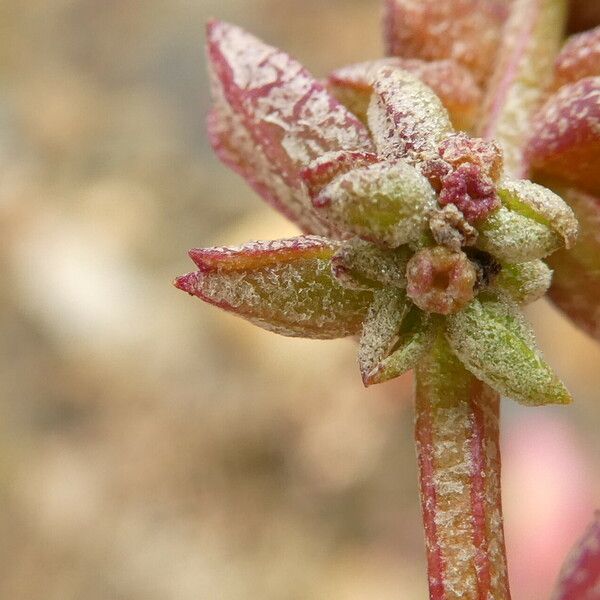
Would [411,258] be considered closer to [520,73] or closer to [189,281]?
[189,281]

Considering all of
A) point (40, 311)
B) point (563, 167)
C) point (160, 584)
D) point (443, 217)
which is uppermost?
point (40, 311)

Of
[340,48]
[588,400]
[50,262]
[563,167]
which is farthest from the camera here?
[340,48]

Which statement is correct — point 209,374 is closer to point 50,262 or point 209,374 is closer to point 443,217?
point 50,262

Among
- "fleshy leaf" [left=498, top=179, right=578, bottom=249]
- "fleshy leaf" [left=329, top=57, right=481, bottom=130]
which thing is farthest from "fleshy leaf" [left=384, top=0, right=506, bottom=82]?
"fleshy leaf" [left=498, top=179, right=578, bottom=249]

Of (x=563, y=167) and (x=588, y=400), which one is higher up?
(x=588, y=400)

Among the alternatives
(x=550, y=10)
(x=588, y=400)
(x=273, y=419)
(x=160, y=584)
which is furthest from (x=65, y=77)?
(x=550, y=10)

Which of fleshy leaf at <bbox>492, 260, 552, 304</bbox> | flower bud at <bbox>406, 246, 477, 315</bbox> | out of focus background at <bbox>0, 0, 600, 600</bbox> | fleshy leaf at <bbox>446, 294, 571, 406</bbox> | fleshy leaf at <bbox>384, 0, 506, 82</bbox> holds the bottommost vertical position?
fleshy leaf at <bbox>446, 294, 571, 406</bbox>

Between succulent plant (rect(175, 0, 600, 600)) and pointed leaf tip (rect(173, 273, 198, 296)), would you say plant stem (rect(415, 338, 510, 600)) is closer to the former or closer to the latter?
succulent plant (rect(175, 0, 600, 600))

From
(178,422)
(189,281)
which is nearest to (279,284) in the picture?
(189,281)
